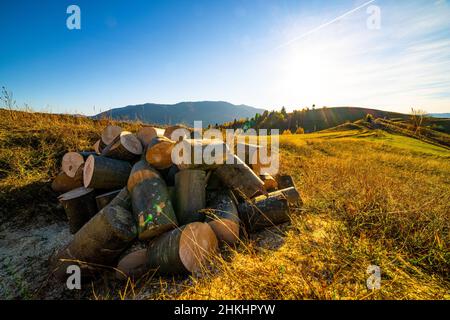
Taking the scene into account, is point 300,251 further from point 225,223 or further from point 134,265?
point 134,265

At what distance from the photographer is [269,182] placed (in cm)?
407

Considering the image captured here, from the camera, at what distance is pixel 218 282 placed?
6.59ft

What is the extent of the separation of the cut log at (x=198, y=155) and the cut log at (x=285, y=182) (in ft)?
4.99

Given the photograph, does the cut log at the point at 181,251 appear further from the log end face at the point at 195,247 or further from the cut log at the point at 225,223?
the cut log at the point at 225,223

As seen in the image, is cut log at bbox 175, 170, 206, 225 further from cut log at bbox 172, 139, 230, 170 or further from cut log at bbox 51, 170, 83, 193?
cut log at bbox 51, 170, 83, 193

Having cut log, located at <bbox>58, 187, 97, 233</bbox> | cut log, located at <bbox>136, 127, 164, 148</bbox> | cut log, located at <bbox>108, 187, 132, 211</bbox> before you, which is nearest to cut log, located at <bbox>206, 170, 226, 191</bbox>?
cut log, located at <bbox>108, 187, 132, 211</bbox>

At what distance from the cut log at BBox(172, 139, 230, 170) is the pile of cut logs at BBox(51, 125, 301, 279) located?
2 cm

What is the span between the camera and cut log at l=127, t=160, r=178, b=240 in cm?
253

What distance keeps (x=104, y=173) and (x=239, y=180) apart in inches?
81.4

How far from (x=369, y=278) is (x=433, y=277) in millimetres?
698

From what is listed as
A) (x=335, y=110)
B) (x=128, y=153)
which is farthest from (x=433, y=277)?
(x=335, y=110)

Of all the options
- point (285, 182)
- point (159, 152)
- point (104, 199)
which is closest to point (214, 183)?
point (159, 152)

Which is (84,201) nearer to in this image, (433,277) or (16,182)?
(16,182)
